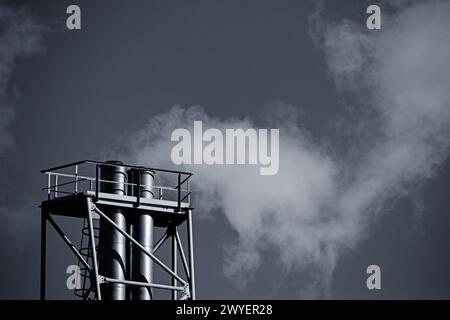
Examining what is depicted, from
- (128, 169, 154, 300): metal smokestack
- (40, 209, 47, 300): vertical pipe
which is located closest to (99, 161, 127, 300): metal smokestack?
(128, 169, 154, 300): metal smokestack

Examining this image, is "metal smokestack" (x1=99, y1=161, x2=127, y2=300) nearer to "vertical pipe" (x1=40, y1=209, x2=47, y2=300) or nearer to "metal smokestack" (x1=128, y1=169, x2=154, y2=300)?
"metal smokestack" (x1=128, y1=169, x2=154, y2=300)

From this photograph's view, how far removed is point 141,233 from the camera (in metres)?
39.7

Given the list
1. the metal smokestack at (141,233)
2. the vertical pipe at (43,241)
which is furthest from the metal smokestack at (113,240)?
the vertical pipe at (43,241)

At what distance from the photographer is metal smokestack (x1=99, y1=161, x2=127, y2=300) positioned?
38.3 meters

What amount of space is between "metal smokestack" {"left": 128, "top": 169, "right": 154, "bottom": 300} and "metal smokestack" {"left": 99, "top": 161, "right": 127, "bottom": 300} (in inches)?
17.1

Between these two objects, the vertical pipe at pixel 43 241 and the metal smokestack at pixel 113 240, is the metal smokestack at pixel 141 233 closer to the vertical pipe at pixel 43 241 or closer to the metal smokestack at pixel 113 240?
the metal smokestack at pixel 113 240

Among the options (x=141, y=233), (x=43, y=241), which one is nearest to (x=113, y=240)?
(x=141, y=233)

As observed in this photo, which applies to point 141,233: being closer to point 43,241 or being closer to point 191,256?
point 191,256

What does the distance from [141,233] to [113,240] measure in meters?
1.33

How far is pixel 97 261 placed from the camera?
38844 millimetres

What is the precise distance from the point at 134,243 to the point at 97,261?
171cm
